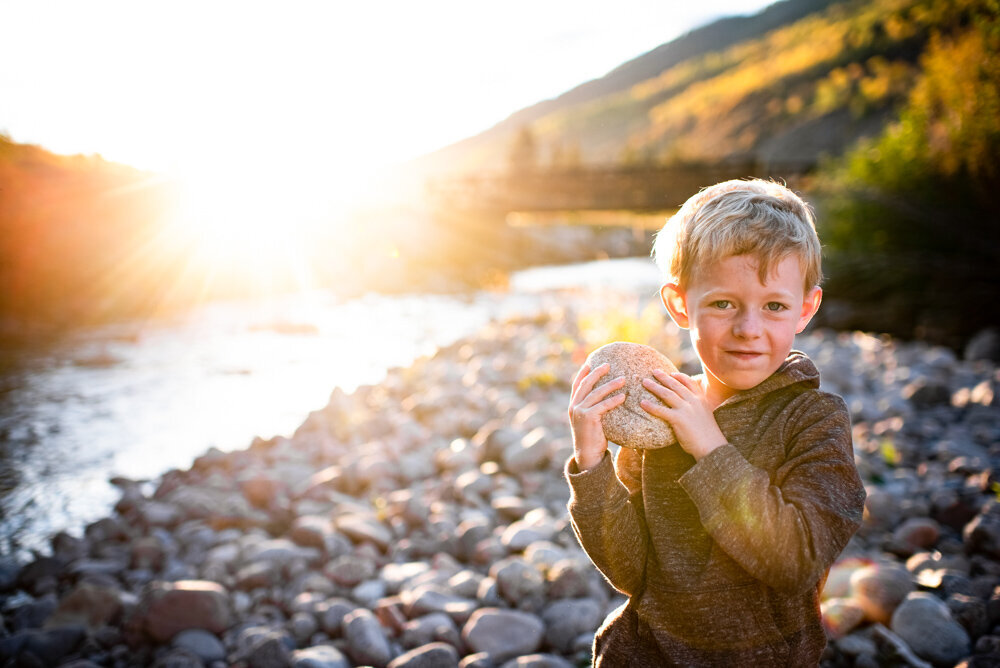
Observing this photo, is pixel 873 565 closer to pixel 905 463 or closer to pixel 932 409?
pixel 905 463

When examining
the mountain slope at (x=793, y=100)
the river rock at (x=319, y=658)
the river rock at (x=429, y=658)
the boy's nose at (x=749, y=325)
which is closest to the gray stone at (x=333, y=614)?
the river rock at (x=319, y=658)

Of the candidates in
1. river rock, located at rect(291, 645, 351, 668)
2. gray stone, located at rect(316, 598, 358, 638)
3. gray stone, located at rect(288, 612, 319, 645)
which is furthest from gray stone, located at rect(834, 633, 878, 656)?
gray stone, located at rect(288, 612, 319, 645)

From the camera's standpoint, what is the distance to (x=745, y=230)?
1.38m

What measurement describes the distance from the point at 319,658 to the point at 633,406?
7.05 ft

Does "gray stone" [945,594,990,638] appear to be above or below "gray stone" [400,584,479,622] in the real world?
below

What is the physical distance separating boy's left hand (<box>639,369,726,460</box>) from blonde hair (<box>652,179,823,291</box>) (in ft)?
0.91

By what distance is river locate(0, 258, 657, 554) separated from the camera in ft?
17.1

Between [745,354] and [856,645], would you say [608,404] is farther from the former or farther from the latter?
[856,645]

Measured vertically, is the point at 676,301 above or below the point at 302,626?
above

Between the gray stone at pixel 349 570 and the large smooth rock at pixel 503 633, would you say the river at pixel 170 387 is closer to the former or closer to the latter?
the gray stone at pixel 349 570

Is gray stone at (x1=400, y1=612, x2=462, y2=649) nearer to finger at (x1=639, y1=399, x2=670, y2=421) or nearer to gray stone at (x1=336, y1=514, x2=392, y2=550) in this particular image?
gray stone at (x1=336, y1=514, x2=392, y2=550)

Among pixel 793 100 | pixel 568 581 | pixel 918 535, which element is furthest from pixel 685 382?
pixel 793 100

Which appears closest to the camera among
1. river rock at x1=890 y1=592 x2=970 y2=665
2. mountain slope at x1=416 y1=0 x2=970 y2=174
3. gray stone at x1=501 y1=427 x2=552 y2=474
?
river rock at x1=890 y1=592 x2=970 y2=665

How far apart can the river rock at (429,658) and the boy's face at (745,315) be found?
1964 mm
